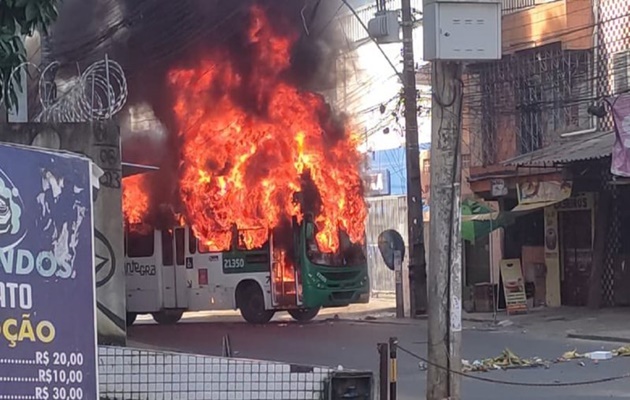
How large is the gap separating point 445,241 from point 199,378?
276 cm

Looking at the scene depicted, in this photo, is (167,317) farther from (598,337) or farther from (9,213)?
(9,213)

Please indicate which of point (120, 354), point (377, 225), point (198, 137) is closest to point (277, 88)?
point (198, 137)

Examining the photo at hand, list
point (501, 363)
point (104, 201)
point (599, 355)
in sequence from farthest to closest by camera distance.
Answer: point (599, 355), point (501, 363), point (104, 201)

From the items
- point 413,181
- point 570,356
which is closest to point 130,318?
point 413,181

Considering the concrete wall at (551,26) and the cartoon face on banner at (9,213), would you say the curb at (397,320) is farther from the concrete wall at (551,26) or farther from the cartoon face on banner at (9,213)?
the cartoon face on banner at (9,213)

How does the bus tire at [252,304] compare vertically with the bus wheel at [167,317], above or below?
above

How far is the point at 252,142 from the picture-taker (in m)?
24.3

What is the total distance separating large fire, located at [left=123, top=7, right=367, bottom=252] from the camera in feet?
77.7

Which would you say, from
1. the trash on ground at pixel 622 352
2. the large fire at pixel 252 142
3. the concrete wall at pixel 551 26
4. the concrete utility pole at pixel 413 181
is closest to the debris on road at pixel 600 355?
→ the trash on ground at pixel 622 352

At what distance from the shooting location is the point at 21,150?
5.40 meters

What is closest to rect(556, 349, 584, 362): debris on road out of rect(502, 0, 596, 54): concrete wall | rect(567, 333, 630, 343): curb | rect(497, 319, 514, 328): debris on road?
rect(567, 333, 630, 343): curb

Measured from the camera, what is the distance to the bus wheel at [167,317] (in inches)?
1010

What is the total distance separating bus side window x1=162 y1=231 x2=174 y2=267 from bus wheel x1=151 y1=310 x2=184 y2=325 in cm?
124

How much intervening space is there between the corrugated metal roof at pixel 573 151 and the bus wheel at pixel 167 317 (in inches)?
341
